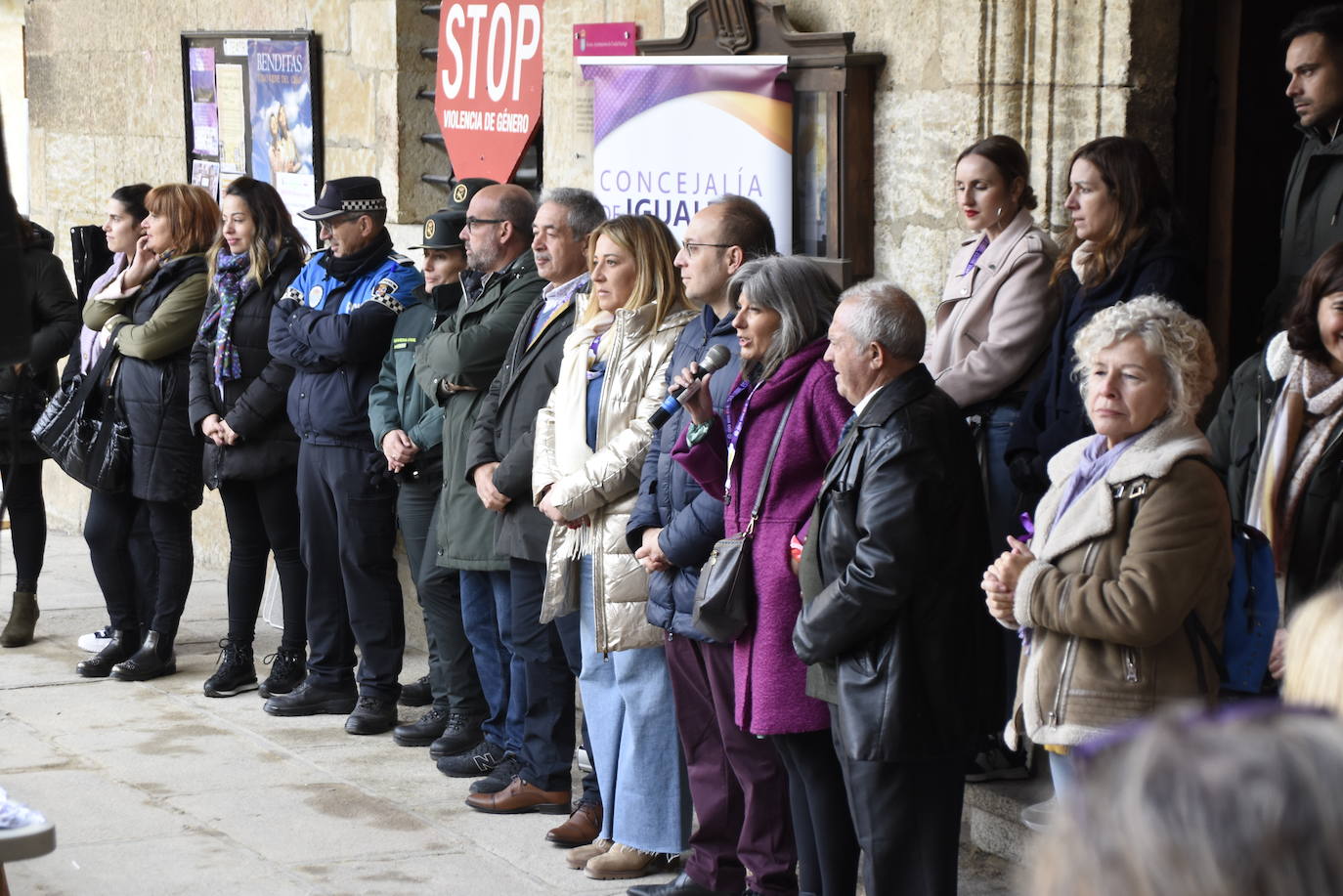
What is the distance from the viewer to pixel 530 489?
5516mm

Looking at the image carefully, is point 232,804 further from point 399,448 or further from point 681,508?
point 681,508

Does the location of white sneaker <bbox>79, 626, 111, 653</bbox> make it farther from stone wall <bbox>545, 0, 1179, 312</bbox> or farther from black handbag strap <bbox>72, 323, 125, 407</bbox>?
stone wall <bbox>545, 0, 1179, 312</bbox>

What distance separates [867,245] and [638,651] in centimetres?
163

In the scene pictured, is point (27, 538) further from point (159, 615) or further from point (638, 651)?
point (638, 651)

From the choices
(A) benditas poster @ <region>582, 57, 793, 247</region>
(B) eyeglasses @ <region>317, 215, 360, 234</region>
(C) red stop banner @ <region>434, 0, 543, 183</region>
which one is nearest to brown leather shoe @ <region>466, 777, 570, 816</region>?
(A) benditas poster @ <region>582, 57, 793, 247</region>

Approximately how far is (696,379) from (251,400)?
2.94m

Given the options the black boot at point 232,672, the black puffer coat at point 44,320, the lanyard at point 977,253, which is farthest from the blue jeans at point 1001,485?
the black puffer coat at point 44,320

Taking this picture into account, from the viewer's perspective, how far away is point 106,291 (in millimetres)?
7613

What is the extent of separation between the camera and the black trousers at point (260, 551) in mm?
7195

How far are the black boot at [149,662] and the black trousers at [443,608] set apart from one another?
168 centimetres

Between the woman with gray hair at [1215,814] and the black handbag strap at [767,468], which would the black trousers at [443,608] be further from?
the woman with gray hair at [1215,814]

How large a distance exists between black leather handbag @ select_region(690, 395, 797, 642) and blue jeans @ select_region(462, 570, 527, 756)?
→ 1725 millimetres

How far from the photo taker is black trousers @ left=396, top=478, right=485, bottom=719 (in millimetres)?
6359

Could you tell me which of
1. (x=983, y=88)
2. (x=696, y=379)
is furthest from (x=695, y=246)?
(x=983, y=88)
